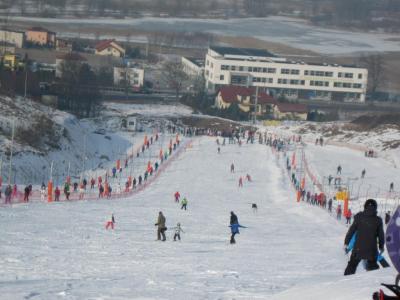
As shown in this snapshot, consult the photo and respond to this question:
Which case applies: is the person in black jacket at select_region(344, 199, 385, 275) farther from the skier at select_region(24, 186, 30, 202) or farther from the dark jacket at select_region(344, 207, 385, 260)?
the skier at select_region(24, 186, 30, 202)

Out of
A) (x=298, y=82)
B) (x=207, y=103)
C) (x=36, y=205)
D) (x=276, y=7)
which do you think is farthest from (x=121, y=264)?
(x=276, y=7)

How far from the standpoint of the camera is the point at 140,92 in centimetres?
6238

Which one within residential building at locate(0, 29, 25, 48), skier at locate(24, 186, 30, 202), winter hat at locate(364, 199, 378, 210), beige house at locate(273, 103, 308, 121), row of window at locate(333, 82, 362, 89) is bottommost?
beige house at locate(273, 103, 308, 121)

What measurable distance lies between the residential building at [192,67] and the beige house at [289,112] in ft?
41.6

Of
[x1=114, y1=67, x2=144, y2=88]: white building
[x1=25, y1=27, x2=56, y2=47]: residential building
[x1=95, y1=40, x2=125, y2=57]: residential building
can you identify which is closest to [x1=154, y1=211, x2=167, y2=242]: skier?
[x1=114, y1=67, x2=144, y2=88]: white building

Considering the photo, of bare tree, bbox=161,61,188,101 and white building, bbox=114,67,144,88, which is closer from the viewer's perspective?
white building, bbox=114,67,144,88

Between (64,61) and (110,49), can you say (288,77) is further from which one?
(64,61)

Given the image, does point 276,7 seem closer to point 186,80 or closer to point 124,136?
point 186,80

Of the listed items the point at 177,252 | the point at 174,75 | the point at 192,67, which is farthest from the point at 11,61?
the point at 177,252

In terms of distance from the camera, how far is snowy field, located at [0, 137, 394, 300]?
10102 millimetres

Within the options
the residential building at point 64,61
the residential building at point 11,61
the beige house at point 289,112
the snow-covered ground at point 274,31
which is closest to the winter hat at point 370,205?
the beige house at point 289,112

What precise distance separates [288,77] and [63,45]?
16893 millimetres

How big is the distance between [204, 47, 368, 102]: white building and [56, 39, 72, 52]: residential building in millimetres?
10761

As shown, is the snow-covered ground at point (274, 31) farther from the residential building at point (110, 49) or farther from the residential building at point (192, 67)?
the residential building at point (192, 67)
